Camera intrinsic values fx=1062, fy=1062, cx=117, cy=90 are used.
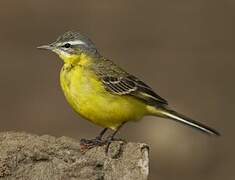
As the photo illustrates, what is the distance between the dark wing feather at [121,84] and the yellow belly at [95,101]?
78 millimetres

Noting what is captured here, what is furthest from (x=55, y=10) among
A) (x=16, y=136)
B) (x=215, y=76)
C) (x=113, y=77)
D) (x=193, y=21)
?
(x=16, y=136)

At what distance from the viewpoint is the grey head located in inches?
476

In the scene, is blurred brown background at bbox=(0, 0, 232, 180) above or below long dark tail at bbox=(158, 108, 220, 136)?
below

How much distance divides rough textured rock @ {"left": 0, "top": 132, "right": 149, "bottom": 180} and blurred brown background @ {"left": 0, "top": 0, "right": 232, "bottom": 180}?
8761 millimetres

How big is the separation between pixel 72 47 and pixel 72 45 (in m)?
0.03

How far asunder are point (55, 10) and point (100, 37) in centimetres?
215

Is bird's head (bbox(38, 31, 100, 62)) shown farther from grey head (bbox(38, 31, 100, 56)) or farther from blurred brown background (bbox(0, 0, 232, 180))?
blurred brown background (bbox(0, 0, 232, 180))

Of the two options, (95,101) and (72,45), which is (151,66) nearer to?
(72,45)

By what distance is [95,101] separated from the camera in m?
11.6

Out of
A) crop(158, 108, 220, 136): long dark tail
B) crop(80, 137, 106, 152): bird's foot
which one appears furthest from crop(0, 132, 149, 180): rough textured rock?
crop(158, 108, 220, 136): long dark tail

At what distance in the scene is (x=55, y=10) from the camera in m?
26.5

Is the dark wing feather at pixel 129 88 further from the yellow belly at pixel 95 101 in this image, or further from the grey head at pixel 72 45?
the grey head at pixel 72 45

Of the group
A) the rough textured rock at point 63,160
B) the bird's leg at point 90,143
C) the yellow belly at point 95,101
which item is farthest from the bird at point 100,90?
the rough textured rock at point 63,160

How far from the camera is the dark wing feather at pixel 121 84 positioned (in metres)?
12.0
